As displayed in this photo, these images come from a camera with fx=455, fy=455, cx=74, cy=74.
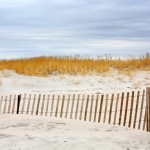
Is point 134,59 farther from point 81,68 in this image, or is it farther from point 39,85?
point 39,85

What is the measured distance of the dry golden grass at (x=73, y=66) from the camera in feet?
89.1

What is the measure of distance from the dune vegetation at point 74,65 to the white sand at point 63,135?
12.1 m

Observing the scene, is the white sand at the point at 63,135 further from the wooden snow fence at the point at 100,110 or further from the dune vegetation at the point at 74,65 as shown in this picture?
the dune vegetation at the point at 74,65

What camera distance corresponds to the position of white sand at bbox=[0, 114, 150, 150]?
412 inches

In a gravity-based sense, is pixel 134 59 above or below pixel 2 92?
above

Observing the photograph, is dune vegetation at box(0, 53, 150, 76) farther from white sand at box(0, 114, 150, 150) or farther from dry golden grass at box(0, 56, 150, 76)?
white sand at box(0, 114, 150, 150)

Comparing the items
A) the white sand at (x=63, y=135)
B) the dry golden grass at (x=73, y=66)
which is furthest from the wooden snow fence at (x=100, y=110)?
the dry golden grass at (x=73, y=66)

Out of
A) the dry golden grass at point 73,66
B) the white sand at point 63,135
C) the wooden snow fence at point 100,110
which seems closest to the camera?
the white sand at point 63,135

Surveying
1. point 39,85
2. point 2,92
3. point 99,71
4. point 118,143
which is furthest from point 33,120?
point 99,71

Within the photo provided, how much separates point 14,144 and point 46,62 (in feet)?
61.1

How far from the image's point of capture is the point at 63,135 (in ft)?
39.1

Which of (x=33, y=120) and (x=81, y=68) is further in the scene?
(x=81, y=68)

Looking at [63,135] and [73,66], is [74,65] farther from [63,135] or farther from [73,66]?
[63,135]

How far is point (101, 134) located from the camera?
1238 cm
